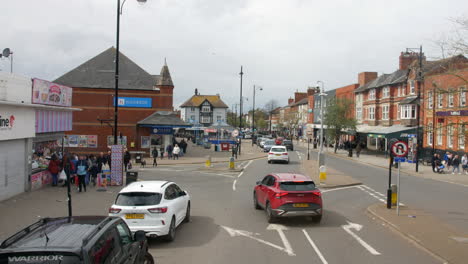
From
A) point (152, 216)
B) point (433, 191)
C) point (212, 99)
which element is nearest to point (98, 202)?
point (152, 216)

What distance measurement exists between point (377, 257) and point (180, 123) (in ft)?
100

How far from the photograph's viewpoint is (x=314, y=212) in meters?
12.2

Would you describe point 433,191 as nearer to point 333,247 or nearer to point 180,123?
point 333,247

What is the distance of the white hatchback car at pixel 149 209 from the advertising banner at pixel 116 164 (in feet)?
31.2

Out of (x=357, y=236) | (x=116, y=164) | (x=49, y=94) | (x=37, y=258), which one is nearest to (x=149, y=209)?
(x=37, y=258)

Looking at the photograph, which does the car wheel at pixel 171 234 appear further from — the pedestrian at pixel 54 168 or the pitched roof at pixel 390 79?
the pitched roof at pixel 390 79

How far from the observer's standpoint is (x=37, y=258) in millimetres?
4523

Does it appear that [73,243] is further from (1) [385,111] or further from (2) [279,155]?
(1) [385,111]

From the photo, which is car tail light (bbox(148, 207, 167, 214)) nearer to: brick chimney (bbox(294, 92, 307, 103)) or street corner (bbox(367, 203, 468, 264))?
street corner (bbox(367, 203, 468, 264))

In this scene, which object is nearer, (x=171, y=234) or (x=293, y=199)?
(x=171, y=234)

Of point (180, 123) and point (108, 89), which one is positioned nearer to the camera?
point (180, 123)

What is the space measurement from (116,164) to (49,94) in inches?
185

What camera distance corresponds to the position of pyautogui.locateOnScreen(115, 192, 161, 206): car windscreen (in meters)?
10.2

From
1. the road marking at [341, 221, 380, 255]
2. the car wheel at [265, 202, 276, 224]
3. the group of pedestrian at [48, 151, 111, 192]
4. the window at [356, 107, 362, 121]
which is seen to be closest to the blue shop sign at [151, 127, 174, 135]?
the group of pedestrian at [48, 151, 111, 192]
